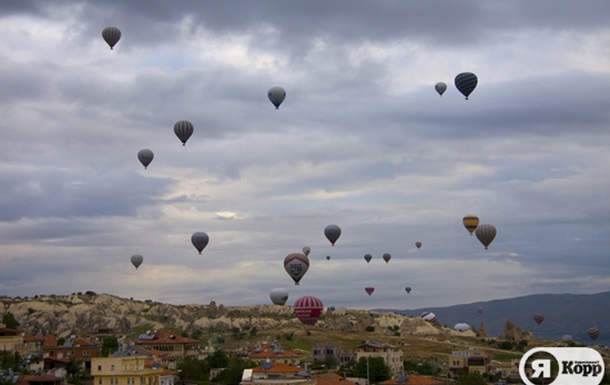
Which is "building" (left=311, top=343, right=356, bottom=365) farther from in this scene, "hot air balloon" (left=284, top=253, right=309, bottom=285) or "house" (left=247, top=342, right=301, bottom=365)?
"hot air balloon" (left=284, top=253, right=309, bottom=285)

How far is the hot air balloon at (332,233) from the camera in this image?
178500 mm

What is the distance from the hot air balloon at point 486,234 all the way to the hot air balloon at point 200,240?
47204 millimetres

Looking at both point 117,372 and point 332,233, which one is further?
point 332,233

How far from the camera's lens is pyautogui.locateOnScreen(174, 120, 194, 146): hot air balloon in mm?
143875

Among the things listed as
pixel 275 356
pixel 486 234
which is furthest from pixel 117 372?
pixel 486 234

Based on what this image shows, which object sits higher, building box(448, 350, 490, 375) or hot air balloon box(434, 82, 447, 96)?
hot air balloon box(434, 82, 447, 96)

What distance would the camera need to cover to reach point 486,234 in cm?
16412

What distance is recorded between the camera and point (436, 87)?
168625 mm

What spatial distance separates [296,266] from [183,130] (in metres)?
31.0

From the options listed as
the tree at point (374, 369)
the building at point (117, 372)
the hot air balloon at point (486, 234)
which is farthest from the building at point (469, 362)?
the building at point (117, 372)

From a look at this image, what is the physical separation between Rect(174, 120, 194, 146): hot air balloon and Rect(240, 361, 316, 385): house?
36243mm

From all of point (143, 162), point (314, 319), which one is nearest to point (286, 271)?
point (314, 319)

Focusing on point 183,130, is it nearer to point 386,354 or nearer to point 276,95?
point 276,95

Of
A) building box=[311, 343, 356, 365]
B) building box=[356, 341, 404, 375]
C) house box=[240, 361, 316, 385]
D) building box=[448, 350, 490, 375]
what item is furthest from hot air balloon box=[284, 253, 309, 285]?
building box=[448, 350, 490, 375]
